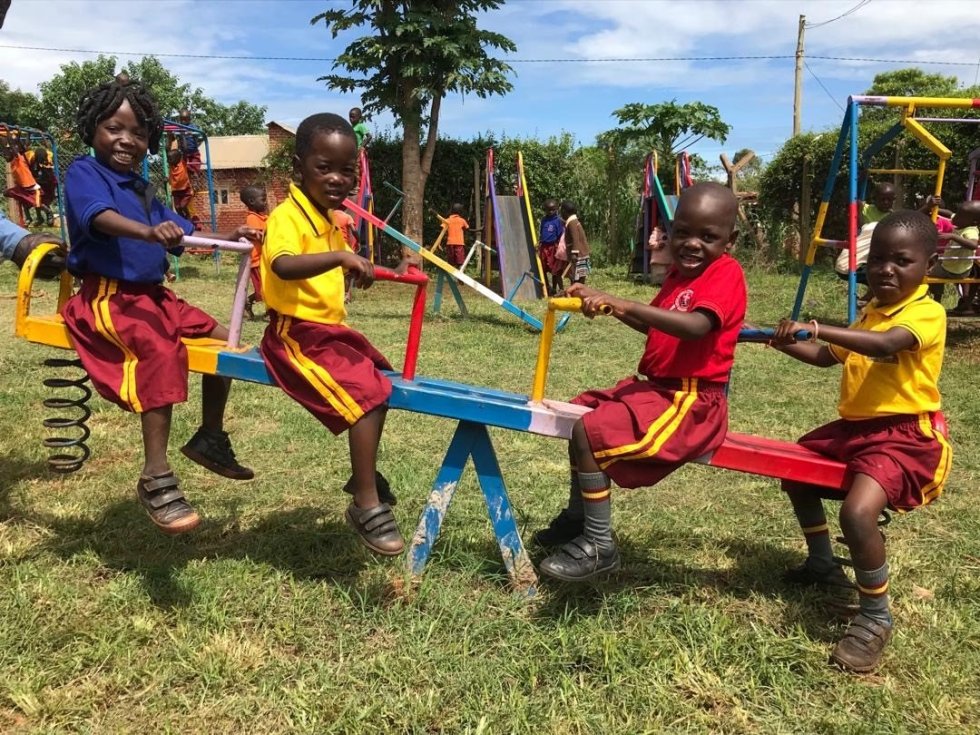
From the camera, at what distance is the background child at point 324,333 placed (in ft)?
8.32

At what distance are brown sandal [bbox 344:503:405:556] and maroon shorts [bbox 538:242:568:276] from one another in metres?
11.2

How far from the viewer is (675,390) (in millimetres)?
2541

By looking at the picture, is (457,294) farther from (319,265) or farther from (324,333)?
(319,265)

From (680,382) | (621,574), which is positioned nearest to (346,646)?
(621,574)

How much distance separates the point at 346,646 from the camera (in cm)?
255

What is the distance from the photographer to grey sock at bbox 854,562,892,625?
247 cm

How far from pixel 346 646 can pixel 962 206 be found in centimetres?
676

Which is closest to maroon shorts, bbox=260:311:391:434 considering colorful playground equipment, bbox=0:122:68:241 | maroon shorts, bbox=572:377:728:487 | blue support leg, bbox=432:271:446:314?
maroon shorts, bbox=572:377:728:487

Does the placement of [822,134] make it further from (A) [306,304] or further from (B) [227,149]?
(B) [227,149]

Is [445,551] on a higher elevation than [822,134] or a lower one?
lower

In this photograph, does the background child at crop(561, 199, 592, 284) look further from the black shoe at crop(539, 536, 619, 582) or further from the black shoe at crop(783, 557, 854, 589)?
the black shoe at crop(539, 536, 619, 582)

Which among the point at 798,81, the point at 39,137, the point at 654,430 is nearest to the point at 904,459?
the point at 654,430

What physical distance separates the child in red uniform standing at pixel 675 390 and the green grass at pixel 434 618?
41cm

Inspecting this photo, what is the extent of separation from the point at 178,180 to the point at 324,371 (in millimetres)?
11994
